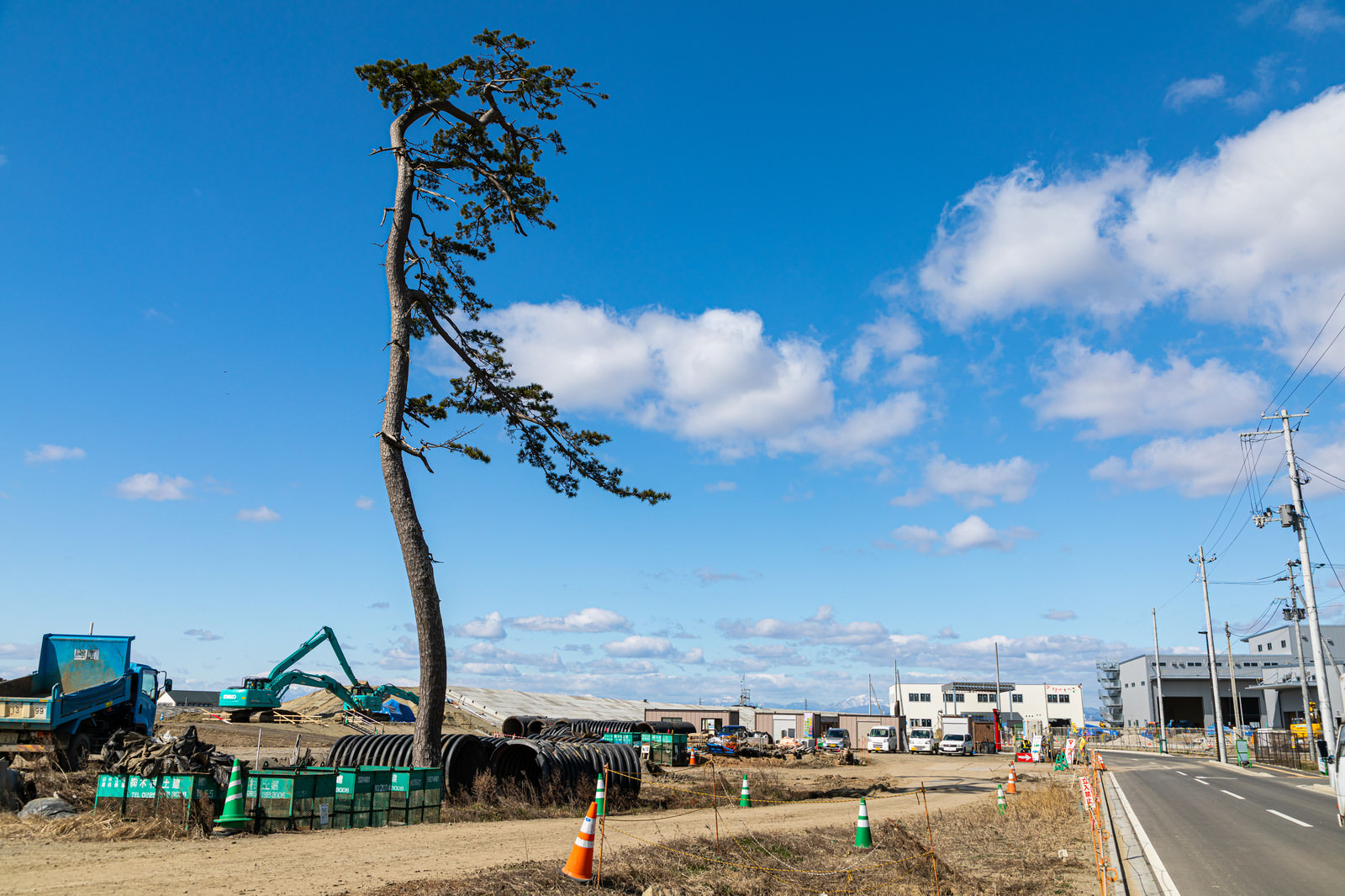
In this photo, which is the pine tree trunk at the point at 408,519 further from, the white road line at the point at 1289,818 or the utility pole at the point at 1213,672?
the utility pole at the point at 1213,672

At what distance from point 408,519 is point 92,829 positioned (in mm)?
8602

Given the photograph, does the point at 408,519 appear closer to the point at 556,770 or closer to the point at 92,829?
the point at 556,770

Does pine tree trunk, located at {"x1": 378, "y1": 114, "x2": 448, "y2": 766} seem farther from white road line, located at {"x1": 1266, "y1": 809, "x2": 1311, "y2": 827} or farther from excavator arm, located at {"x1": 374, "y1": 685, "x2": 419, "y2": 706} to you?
excavator arm, located at {"x1": 374, "y1": 685, "x2": 419, "y2": 706}

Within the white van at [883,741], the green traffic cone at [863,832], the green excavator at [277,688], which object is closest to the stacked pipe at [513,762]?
the green traffic cone at [863,832]

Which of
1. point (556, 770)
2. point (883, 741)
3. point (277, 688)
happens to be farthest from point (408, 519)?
point (883, 741)

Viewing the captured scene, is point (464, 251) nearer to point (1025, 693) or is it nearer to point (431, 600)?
point (431, 600)

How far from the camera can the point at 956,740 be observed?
59938 mm

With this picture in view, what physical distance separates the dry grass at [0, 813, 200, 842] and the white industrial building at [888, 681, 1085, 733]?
309 ft

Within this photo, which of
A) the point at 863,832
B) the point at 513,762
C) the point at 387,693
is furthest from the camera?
the point at 387,693

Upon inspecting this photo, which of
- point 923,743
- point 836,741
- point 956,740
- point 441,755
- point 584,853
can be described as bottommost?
point 923,743

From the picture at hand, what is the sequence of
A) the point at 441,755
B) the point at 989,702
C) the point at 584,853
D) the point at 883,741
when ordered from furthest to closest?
the point at 989,702
the point at 883,741
the point at 441,755
the point at 584,853

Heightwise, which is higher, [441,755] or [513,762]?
[441,755]

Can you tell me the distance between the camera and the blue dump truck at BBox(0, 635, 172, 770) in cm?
2102

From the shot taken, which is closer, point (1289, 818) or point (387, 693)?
point (1289, 818)
